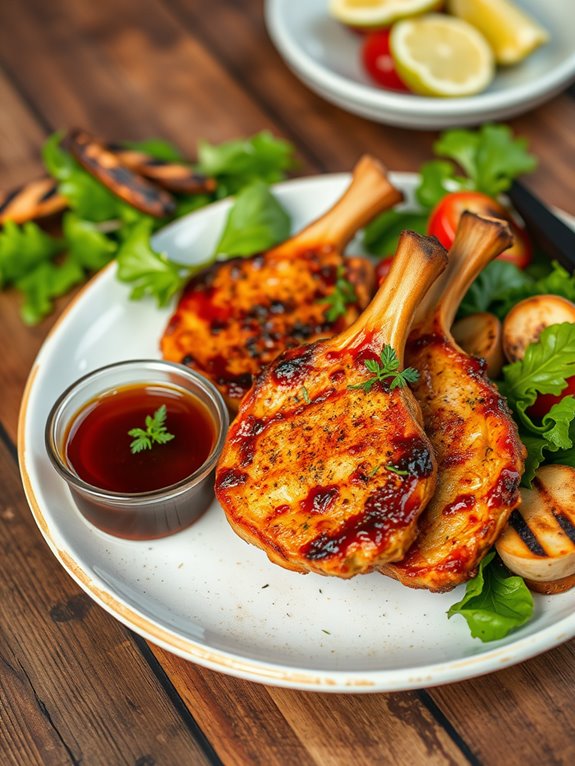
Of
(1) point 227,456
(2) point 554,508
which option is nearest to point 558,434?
(2) point 554,508

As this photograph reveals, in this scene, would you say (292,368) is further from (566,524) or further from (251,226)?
(251,226)

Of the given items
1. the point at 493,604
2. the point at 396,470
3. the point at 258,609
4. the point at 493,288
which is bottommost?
the point at 493,604

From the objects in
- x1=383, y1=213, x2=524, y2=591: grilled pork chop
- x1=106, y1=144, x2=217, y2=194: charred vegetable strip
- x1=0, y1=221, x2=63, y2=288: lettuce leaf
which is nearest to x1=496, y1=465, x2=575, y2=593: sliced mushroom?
x1=383, y1=213, x2=524, y2=591: grilled pork chop

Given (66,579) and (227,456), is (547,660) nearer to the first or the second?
(227,456)

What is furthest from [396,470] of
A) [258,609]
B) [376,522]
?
[258,609]

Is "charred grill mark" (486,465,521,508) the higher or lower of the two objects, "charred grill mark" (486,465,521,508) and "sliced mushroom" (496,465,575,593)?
the higher

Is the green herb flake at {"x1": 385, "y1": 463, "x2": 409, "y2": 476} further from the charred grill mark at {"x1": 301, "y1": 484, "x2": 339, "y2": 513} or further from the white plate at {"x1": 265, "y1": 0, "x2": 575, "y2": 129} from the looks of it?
the white plate at {"x1": 265, "y1": 0, "x2": 575, "y2": 129}

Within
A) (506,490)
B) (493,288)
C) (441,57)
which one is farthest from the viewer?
(441,57)
